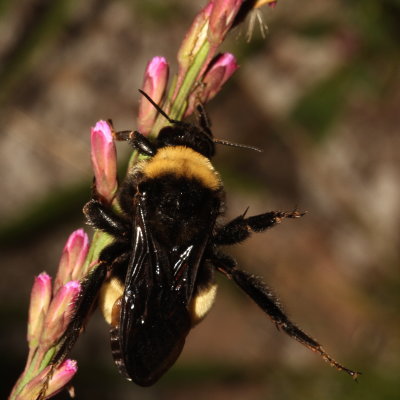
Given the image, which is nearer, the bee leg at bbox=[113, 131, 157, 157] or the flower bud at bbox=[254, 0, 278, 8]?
the flower bud at bbox=[254, 0, 278, 8]

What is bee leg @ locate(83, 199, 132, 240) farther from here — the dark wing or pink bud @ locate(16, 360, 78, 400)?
pink bud @ locate(16, 360, 78, 400)

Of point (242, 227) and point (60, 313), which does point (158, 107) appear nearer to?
point (242, 227)

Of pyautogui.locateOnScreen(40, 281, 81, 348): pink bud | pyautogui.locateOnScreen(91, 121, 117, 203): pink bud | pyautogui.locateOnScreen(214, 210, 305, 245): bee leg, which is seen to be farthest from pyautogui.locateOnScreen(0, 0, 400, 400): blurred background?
pyautogui.locateOnScreen(40, 281, 81, 348): pink bud

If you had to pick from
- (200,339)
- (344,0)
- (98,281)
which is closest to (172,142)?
(98,281)

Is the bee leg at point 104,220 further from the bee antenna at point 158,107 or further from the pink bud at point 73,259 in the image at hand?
the bee antenna at point 158,107

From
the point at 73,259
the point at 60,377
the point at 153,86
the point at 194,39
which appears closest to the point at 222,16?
the point at 194,39

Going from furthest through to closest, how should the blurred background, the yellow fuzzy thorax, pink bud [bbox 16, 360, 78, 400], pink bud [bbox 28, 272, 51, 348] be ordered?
1. the blurred background
2. the yellow fuzzy thorax
3. pink bud [bbox 28, 272, 51, 348]
4. pink bud [bbox 16, 360, 78, 400]

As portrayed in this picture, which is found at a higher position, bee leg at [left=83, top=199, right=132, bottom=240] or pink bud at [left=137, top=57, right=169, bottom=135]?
pink bud at [left=137, top=57, right=169, bottom=135]

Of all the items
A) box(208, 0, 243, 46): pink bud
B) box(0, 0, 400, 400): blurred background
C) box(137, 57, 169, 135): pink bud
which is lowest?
box(0, 0, 400, 400): blurred background
